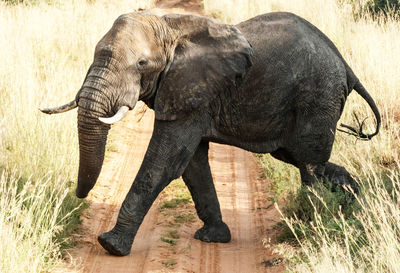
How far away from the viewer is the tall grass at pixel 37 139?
18.2ft

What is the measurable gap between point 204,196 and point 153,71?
5.09 ft

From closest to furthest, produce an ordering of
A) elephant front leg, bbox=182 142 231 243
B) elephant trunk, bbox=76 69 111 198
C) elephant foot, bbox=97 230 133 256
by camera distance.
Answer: elephant trunk, bbox=76 69 111 198 < elephant foot, bbox=97 230 133 256 < elephant front leg, bbox=182 142 231 243

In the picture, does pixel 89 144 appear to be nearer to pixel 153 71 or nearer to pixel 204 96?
pixel 153 71

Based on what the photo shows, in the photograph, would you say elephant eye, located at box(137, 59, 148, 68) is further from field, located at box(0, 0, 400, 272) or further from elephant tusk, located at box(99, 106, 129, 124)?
field, located at box(0, 0, 400, 272)

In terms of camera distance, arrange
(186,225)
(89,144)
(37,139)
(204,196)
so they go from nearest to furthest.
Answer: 1. (89,144)
2. (204,196)
3. (37,139)
4. (186,225)

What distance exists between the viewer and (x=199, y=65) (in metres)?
6.29

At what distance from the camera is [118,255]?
6.45 m

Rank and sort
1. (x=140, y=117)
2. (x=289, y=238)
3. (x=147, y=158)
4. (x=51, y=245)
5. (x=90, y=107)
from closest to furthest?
(x=90, y=107), (x=51, y=245), (x=147, y=158), (x=289, y=238), (x=140, y=117)

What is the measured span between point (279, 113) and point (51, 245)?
2.35 metres

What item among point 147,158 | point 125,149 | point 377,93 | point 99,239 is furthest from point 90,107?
point 377,93

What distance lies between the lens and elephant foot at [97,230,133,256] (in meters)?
6.35

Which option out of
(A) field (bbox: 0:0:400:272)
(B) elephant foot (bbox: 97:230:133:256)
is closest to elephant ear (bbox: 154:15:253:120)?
(B) elephant foot (bbox: 97:230:133:256)

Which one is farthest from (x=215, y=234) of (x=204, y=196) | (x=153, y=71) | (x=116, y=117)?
(x=116, y=117)

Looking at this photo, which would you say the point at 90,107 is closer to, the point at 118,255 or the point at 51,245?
the point at 51,245
